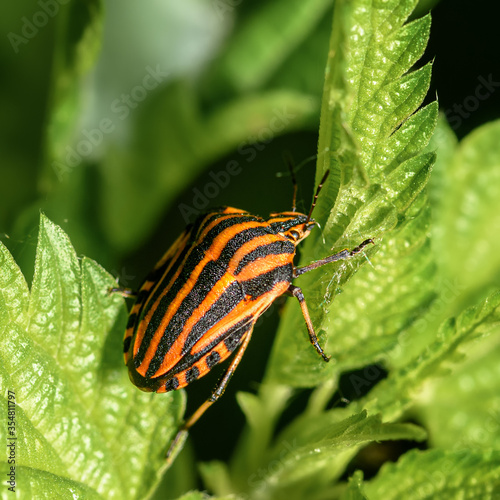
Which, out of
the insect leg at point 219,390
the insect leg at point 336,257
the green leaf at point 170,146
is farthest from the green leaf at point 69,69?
the insect leg at point 336,257

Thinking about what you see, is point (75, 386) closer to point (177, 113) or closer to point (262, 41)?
point (177, 113)

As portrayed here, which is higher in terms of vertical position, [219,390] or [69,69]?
[69,69]

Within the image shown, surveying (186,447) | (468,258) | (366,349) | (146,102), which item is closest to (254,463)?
(186,447)

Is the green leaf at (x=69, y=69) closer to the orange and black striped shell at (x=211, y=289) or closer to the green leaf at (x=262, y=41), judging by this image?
the orange and black striped shell at (x=211, y=289)

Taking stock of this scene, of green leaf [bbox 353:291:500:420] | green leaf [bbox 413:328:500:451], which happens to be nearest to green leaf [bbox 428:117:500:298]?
green leaf [bbox 413:328:500:451]

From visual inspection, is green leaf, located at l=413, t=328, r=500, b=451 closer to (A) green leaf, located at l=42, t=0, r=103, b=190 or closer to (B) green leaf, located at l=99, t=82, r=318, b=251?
(B) green leaf, located at l=99, t=82, r=318, b=251

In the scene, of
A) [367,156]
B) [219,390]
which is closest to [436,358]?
[367,156]
